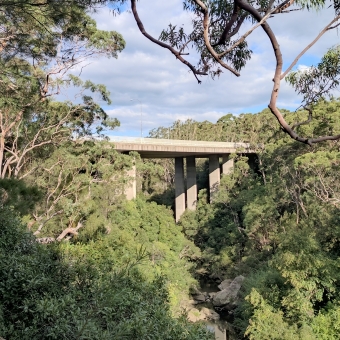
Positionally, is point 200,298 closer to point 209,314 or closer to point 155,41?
point 209,314

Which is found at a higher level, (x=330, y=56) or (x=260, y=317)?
(x=330, y=56)

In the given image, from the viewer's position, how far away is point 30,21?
4.57 m

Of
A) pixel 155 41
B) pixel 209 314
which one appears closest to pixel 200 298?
pixel 209 314

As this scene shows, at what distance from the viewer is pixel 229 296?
12391 mm

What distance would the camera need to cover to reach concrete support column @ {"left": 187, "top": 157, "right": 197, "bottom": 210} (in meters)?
20.1

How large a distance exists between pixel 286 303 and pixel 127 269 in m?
6.01

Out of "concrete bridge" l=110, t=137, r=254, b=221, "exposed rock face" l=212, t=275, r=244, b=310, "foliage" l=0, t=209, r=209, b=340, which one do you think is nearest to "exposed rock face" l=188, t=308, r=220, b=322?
"exposed rock face" l=212, t=275, r=244, b=310

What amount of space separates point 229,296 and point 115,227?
196 inches

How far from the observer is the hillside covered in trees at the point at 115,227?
2797mm

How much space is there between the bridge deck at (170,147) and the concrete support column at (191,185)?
2.00 metres

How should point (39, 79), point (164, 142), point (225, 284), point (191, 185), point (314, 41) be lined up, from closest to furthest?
1. point (314, 41)
2. point (39, 79)
3. point (225, 284)
4. point (164, 142)
5. point (191, 185)

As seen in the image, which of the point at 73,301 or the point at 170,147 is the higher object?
the point at 170,147

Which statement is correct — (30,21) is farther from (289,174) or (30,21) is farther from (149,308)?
Answer: (289,174)

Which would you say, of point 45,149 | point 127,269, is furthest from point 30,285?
point 45,149
